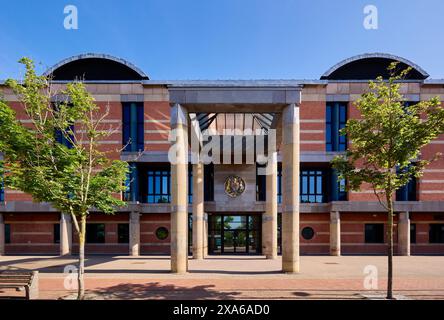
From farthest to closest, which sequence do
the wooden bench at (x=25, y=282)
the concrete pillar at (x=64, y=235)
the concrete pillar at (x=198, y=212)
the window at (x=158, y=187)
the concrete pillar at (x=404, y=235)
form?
1. the window at (x=158, y=187)
2. the concrete pillar at (x=404, y=235)
3. the concrete pillar at (x=64, y=235)
4. the concrete pillar at (x=198, y=212)
5. the wooden bench at (x=25, y=282)

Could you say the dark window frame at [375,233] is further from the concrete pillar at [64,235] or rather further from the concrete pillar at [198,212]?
the concrete pillar at [64,235]

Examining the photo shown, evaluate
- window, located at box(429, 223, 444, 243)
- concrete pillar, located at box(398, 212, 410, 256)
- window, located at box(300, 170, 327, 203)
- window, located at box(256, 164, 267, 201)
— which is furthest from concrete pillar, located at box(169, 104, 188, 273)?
window, located at box(429, 223, 444, 243)

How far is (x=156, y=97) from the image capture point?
26188 millimetres

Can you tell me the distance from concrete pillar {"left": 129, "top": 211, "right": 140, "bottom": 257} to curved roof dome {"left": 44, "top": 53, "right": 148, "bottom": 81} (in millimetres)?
14053

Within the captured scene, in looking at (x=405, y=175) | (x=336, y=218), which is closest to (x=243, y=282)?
(x=405, y=175)

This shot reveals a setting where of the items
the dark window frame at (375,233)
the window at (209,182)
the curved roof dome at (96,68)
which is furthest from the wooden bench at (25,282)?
the dark window frame at (375,233)

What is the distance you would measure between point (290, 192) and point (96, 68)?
81.9ft

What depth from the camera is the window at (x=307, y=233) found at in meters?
26.3

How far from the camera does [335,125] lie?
26109mm

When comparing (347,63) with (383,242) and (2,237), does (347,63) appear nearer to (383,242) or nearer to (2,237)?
(383,242)

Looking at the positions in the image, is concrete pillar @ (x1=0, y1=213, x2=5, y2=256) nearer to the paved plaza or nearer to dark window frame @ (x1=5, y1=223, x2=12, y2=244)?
dark window frame @ (x1=5, y1=223, x2=12, y2=244)

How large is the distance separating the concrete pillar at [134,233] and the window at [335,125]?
1920 cm

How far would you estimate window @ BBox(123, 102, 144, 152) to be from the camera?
2603cm
